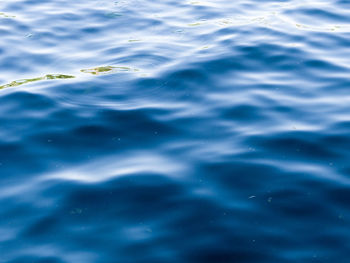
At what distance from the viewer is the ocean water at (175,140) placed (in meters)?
4.11

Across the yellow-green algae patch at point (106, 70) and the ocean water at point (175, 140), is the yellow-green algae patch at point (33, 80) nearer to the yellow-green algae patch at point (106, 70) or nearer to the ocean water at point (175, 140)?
the ocean water at point (175, 140)

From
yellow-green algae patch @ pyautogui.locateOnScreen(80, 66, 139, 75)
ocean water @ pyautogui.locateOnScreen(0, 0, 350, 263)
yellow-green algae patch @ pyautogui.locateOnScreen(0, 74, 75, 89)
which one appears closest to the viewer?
ocean water @ pyautogui.locateOnScreen(0, 0, 350, 263)

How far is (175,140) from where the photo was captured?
5488 millimetres

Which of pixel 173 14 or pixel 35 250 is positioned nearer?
pixel 35 250

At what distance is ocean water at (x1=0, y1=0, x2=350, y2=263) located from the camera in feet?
13.5

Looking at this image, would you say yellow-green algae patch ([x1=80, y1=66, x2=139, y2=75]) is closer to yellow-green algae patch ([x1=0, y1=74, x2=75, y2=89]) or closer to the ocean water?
the ocean water

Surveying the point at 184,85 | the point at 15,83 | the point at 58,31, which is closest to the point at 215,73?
the point at 184,85

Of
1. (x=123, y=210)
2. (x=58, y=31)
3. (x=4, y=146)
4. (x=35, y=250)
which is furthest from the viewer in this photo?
(x=58, y=31)

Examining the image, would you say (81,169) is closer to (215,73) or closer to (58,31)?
(215,73)

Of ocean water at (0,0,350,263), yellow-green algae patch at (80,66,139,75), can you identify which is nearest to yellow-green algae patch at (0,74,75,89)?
ocean water at (0,0,350,263)

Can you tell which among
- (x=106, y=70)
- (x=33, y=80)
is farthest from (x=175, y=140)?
(x=33, y=80)

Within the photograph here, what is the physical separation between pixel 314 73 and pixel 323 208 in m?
3.14

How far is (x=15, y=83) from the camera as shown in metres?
6.97

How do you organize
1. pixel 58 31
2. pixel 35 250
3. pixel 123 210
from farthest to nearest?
pixel 58 31
pixel 123 210
pixel 35 250
